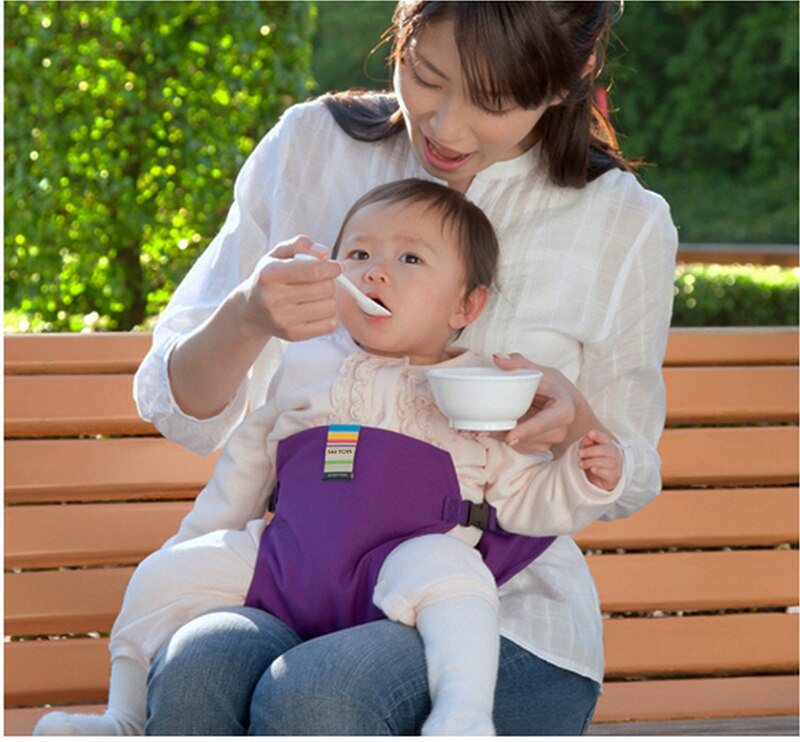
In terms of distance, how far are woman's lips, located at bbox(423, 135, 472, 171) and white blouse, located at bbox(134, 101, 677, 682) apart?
213 millimetres

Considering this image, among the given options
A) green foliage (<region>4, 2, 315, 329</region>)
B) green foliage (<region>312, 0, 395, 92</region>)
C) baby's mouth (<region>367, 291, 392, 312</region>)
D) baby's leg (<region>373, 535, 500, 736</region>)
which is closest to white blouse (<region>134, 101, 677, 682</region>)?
baby's mouth (<region>367, 291, 392, 312</region>)

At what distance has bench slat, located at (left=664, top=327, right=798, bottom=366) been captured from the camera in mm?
3252

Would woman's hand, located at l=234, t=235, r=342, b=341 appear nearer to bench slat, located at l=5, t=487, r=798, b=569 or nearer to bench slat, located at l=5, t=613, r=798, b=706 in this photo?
bench slat, located at l=5, t=487, r=798, b=569

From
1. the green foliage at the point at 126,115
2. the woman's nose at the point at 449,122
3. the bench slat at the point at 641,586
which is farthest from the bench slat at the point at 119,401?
the green foliage at the point at 126,115

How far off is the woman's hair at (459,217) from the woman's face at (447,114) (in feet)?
0.13

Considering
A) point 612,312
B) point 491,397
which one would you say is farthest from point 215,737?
point 612,312

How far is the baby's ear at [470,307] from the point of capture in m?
2.36

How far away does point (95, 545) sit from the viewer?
9.79 ft

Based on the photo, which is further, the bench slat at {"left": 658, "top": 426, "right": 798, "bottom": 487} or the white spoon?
the bench slat at {"left": 658, "top": 426, "right": 798, "bottom": 487}

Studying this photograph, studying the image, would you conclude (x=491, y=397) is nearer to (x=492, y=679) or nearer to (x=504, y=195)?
(x=492, y=679)

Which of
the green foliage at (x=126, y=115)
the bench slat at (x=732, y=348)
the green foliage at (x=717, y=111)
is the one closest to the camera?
the bench slat at (x=732, y=348)

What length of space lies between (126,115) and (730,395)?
9.41 feet

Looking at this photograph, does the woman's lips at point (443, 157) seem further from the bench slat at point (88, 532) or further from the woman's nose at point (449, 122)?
the bench slat at point (88, 532)

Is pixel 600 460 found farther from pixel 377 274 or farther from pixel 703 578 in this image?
pixel 703 578
